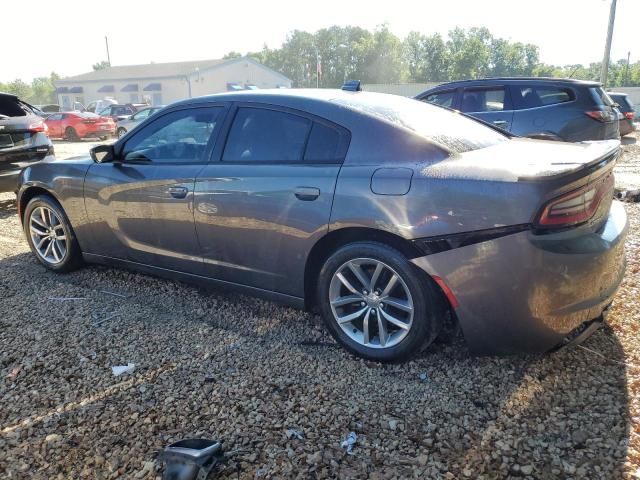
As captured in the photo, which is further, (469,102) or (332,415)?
(469,102)

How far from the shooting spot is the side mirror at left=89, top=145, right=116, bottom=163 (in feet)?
13.3

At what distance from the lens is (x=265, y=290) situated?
11.2 ft

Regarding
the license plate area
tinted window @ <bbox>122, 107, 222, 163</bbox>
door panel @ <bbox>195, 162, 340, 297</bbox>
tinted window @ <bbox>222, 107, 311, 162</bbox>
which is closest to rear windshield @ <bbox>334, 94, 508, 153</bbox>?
tinted window @ <bbox>222, 107, 311, 162</bbox>

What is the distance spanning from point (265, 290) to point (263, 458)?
130cm

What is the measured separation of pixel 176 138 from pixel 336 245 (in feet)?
5.26

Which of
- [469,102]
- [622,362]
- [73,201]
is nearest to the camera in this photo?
[622,362]

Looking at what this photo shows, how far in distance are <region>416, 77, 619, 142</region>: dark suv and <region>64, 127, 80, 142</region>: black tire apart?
17.9m

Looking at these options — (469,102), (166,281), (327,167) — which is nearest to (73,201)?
(166,281)

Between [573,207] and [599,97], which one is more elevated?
[599,97]

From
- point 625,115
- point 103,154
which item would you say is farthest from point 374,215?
point 625,115

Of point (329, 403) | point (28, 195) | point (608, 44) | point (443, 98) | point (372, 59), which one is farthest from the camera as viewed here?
point (372, 59)

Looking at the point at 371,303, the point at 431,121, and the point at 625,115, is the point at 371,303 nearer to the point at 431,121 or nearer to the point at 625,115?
the point at 431,121

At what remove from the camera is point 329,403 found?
266cm

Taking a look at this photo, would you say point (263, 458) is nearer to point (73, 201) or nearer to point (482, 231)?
point (482, 231)
